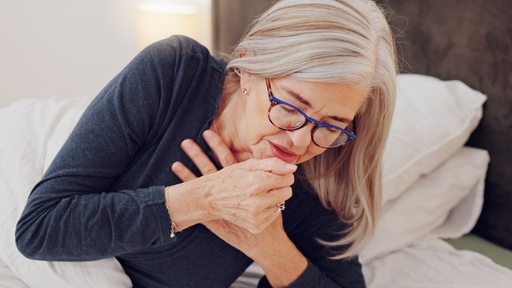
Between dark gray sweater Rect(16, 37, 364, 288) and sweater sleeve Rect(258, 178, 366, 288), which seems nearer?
dark gray sweater Rect(16, 37, 364, 288)

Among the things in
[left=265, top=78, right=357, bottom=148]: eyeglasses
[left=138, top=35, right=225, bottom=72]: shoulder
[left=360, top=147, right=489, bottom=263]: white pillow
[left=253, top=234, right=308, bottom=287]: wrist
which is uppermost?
[left=138, top=35, right=225, bottom=72]: shoulder

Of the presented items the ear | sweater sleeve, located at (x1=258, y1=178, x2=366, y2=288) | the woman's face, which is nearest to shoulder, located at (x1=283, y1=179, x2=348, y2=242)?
sweater sleeve, located at (x1=258, y1=178, x2=366, y2=288)

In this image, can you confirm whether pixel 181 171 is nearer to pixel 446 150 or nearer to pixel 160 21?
pixel 446 150

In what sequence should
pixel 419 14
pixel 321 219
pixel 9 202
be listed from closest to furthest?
pixel 9 202, pixel 321 219, pixel 419 14

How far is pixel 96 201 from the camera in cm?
84

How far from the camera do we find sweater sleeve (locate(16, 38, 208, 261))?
2.70 feet

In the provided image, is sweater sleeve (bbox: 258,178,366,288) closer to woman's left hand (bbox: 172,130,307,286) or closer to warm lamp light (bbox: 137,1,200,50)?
woman's left hand (bbox: 172,130,307,286)

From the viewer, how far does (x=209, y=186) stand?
835mm

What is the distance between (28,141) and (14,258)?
0.94 feet

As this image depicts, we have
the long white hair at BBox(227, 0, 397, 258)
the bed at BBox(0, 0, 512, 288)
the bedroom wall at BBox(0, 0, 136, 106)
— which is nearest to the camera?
the long white hair at BBox(227, 0, 397, 258)

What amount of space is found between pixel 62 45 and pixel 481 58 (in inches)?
69.1

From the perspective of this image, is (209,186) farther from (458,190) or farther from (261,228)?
(458,190)

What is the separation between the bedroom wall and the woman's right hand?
1665 millimetres

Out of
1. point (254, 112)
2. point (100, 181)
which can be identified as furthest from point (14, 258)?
point (254, 112)
